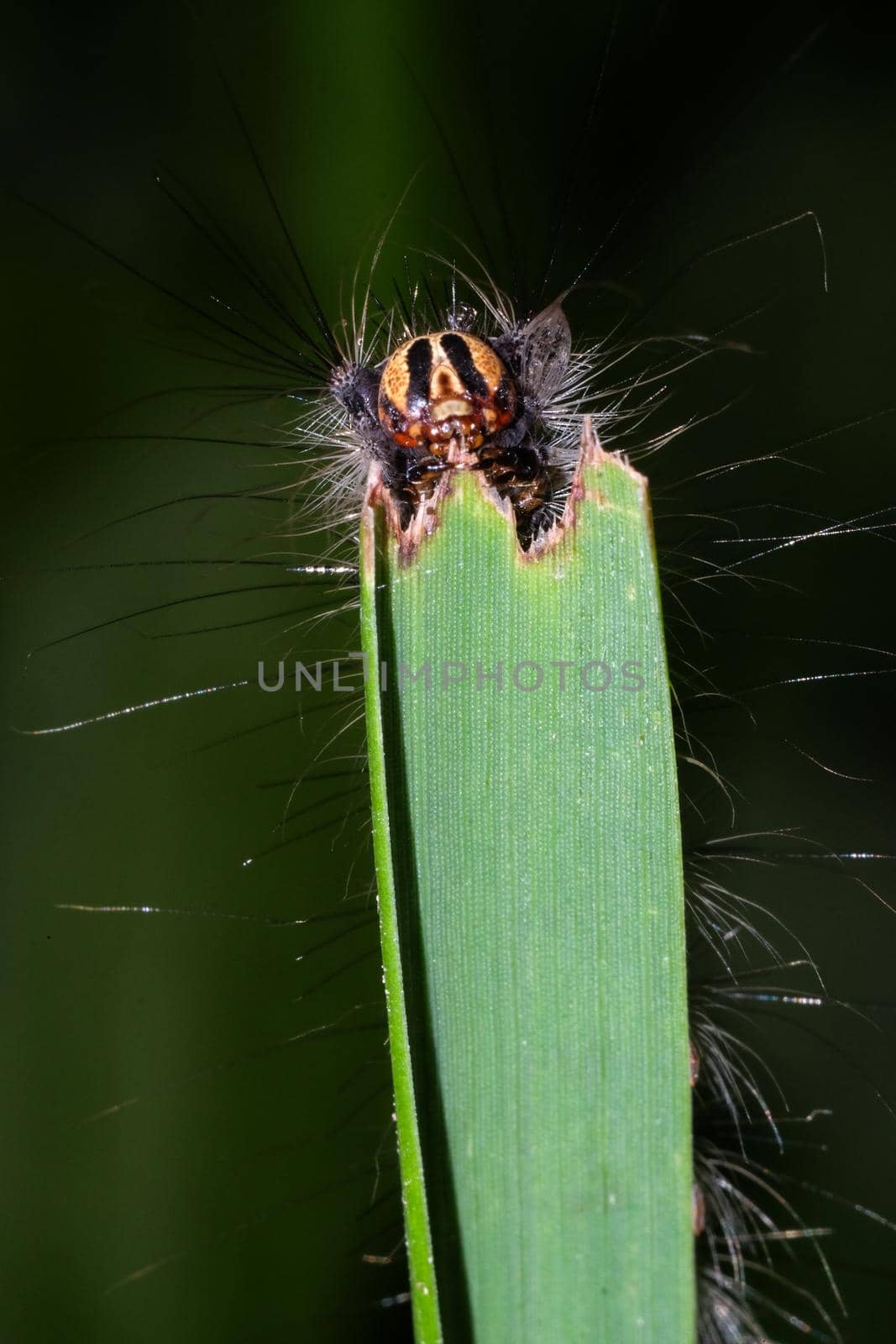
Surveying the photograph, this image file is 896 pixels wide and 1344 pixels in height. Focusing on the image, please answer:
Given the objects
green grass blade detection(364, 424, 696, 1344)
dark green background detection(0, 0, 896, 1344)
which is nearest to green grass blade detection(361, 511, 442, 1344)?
green grass blade detection(364, 424, 696, 1344)

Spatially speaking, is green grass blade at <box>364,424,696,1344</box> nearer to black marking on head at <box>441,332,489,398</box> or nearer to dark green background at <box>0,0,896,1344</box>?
black marking on head at <box>441,332,489,398</box>

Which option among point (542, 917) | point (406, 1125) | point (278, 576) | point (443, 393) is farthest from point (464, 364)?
point (278, 576)

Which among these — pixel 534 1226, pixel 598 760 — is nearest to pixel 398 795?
pixel 598 760

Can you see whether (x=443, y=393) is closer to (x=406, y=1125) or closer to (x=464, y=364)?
(x=464, y=364)

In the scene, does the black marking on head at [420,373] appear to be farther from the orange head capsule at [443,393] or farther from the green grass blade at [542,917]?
the green grass blade at [542,917]

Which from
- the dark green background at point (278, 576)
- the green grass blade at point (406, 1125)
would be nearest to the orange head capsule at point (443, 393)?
the dark green background at point (278, 576)

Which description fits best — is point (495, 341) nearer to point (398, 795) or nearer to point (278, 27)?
point (398, 795)

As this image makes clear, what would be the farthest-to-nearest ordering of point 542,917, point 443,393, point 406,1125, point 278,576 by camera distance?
point 278,576
point 443,393
point 542,917
point 406,1125
